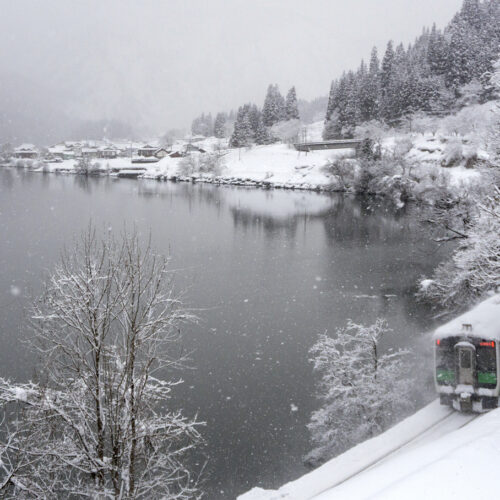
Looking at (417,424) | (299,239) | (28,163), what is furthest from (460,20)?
(28,163)

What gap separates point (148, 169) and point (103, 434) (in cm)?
11614

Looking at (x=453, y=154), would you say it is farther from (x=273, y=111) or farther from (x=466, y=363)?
(x=273, y=111)

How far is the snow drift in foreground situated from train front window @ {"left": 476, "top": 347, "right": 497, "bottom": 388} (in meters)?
0.86

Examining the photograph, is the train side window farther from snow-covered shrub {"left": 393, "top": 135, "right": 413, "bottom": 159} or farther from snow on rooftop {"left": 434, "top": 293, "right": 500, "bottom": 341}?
snow-covered shrub {"left": 393, "top": 135, "right": 413, "bottom": 159}

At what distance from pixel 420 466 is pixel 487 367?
5.02m

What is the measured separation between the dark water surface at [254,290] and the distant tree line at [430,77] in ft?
111

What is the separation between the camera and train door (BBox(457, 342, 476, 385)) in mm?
10586

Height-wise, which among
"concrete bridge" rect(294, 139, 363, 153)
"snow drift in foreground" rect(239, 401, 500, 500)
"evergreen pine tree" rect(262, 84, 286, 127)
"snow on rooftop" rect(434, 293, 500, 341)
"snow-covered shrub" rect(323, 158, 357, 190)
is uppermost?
"evergreen pine tree" rect(262, 84, 286, 127)

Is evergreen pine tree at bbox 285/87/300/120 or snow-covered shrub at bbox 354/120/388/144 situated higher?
evergreen pine tree at bbox 285/87/300/120

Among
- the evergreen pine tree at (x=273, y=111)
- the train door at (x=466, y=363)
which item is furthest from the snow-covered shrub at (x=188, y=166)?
the train door at (x=466, y=363)

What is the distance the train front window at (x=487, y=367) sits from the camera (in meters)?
10.5

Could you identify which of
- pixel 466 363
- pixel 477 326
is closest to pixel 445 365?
pixel 466 363

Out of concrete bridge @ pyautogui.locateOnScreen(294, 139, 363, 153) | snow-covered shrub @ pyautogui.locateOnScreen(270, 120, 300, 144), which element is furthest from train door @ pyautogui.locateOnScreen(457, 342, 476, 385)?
snow-covered shrub @ pyautogui.locateOnScreen(270, 120, 300, 144)

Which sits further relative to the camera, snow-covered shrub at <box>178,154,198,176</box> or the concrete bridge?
snow-covered shrub at <box>178,154,198,176</box>
